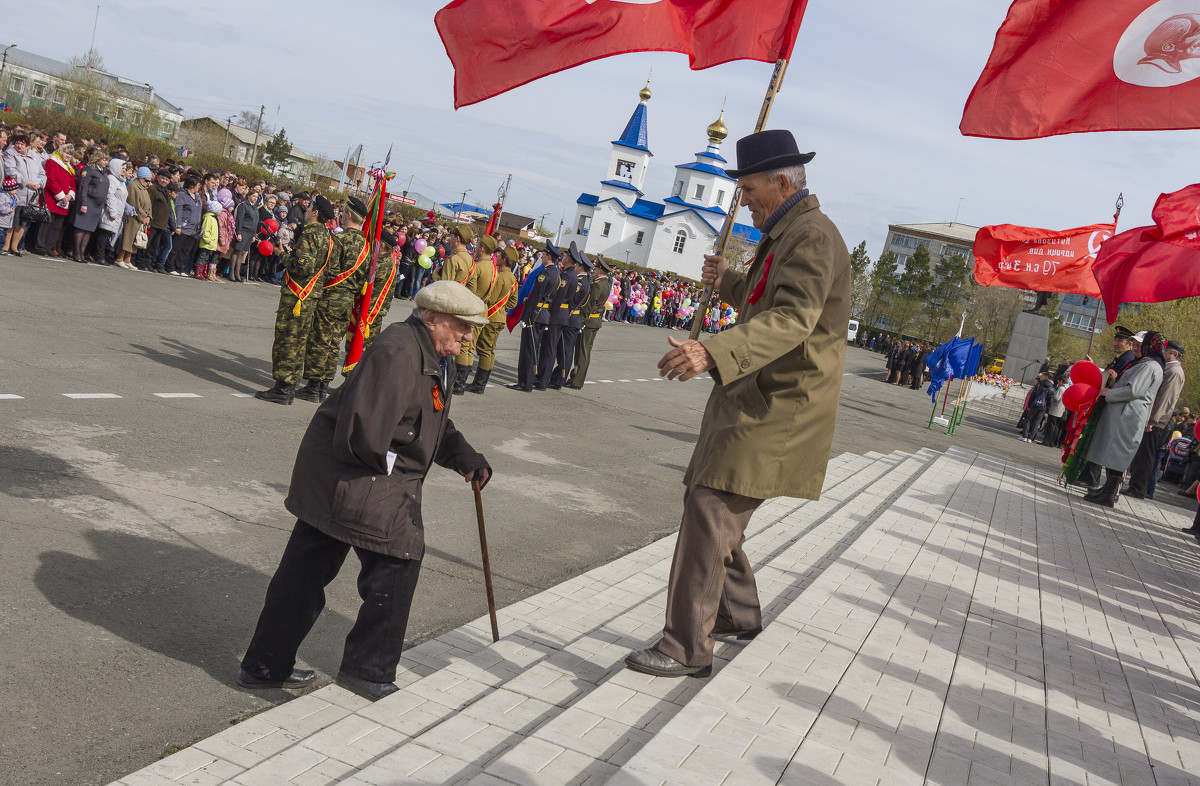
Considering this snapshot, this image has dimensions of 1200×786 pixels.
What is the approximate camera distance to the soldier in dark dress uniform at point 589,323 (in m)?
15.7

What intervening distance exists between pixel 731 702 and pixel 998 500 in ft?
28.5

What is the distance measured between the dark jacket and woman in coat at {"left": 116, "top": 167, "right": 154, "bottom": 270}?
15.2m

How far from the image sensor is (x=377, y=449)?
3.71 m

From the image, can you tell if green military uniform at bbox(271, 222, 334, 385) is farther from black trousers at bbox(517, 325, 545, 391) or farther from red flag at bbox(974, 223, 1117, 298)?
red flag at bbox(974, 223, 1117, 298)

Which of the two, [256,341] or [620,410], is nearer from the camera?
[256,341]

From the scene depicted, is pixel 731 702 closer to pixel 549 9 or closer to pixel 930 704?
pixel 930 704

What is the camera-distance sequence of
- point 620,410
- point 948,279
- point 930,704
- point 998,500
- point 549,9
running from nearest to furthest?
point 930,704 < point 549,9 < point 998,500 < point 620,410 < point 948,279

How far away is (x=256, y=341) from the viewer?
521 inches

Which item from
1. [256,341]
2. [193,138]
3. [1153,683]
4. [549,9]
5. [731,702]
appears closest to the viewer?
[731,702]

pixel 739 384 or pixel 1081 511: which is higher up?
pixel 739 384

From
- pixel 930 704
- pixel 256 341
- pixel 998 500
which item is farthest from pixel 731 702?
pixel 256 341

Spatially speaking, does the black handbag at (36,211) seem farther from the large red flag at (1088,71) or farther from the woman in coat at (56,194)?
the large red flag at (1088,71)

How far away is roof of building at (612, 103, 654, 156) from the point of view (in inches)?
4360

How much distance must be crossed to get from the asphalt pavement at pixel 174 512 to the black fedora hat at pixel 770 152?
8.94ft
